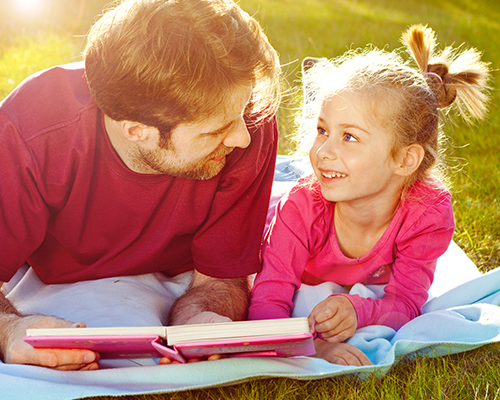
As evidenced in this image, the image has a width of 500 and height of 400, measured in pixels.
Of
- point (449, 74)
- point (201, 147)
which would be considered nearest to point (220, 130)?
point (201, 147)

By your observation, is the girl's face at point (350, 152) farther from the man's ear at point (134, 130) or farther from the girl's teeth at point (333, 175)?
the man's ear at point (134, 130)

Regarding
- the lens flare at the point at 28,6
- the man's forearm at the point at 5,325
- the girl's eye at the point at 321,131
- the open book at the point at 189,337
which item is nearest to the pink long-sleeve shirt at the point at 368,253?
the girl's eye at the point at 321,131

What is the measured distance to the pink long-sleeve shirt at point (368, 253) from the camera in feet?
7.25

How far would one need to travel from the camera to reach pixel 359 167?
211 centimetres

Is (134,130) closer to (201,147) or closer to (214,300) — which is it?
(201,147)

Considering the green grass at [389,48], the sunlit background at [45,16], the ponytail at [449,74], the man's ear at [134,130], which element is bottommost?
the green grass at [389,48]

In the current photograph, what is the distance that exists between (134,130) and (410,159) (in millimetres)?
1077

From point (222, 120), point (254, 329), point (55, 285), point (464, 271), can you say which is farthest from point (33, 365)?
point (464, 271)

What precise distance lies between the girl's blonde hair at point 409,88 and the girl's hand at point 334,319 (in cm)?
58

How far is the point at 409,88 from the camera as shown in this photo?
84.7 inches

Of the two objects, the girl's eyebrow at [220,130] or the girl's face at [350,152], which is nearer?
the girl's eyebrow at [220,130]

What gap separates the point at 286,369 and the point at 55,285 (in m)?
1.05

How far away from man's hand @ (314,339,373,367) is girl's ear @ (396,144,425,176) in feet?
2.35

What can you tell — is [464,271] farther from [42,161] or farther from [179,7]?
[42,161]
